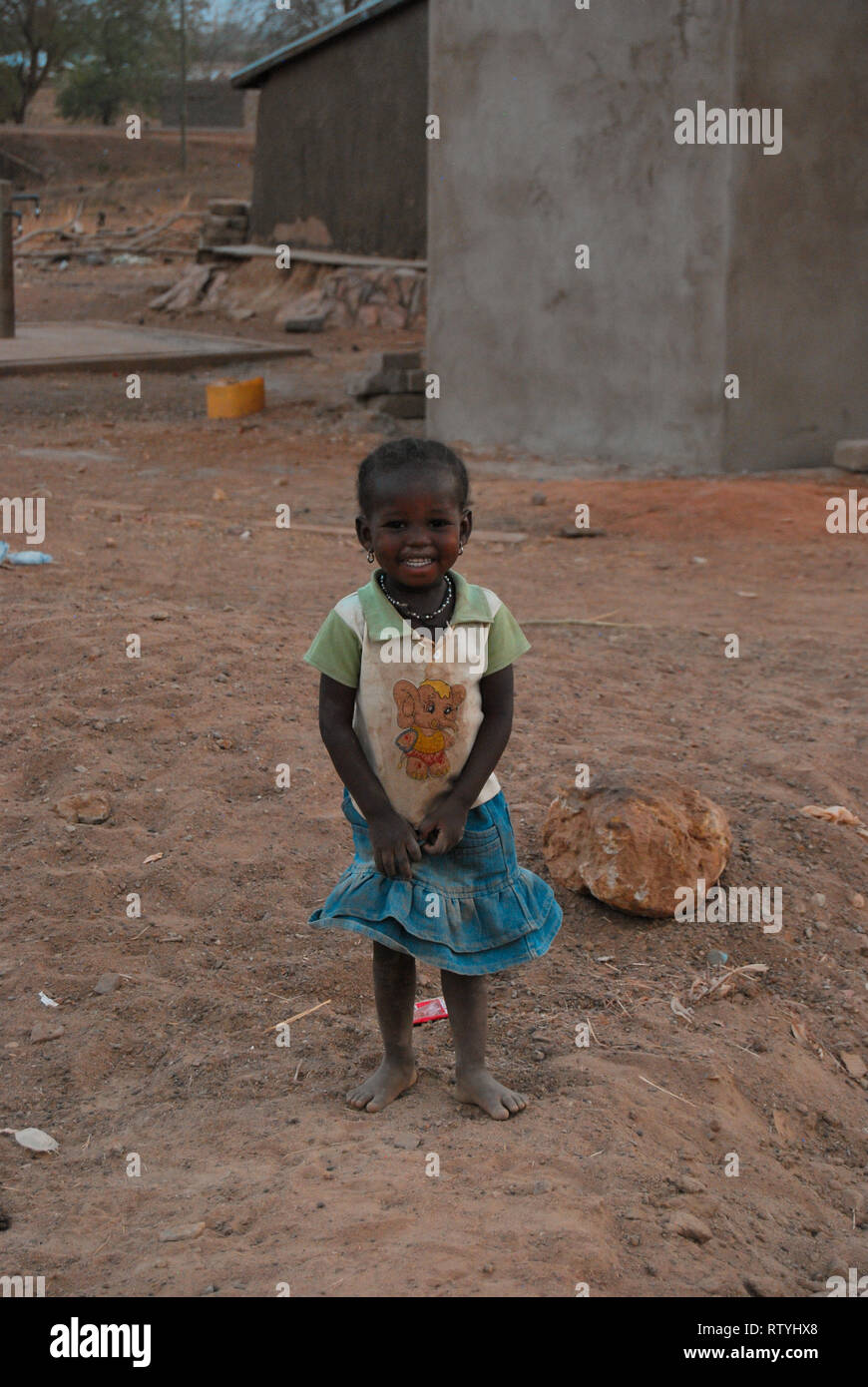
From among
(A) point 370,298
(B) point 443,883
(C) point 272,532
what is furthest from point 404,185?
(B) point 443,883

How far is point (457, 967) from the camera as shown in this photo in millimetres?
2506

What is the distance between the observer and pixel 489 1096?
263 cm

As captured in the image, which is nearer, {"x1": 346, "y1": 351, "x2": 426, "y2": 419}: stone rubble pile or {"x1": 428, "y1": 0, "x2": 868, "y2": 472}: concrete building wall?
{"x1": 428, "y1": 0, "x2": 868, "y2": 472}: concrete building wall

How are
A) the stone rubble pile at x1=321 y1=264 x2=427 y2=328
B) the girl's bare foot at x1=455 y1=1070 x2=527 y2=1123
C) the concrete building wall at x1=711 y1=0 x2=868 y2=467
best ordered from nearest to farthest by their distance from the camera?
1. the girl's bare foot at x1=455 y1=1070 x2=527 y2=1123
2. the concrete building wall at x1=711 y1=0 x2=868 y2=467
3. the stone rubble pile at x1=321 y1=264 x2=427 y2=328

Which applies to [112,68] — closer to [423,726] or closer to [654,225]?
[654,225]

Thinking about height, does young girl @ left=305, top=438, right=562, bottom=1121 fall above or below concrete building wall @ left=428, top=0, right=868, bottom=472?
below

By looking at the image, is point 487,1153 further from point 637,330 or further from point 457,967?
point 637,330

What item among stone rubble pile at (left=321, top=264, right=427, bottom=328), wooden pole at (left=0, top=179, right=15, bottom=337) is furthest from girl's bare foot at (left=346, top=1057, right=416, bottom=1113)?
→ stone rubble pile at (left=321, top=264, right=427, bottom=328)

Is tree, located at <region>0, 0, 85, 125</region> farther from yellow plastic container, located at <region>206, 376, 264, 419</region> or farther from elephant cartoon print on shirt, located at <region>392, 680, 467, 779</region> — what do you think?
elephant cartoon print on shirt, located at <region>392, 680, 467, 779</region>

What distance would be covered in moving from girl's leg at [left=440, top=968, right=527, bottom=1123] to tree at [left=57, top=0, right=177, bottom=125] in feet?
138

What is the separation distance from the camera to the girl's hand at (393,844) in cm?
244

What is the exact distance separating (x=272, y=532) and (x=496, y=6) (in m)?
4.88

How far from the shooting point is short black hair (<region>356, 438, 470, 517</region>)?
2377 millimetres

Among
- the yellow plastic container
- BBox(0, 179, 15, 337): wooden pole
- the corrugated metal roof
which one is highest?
the corrugated metal roof
